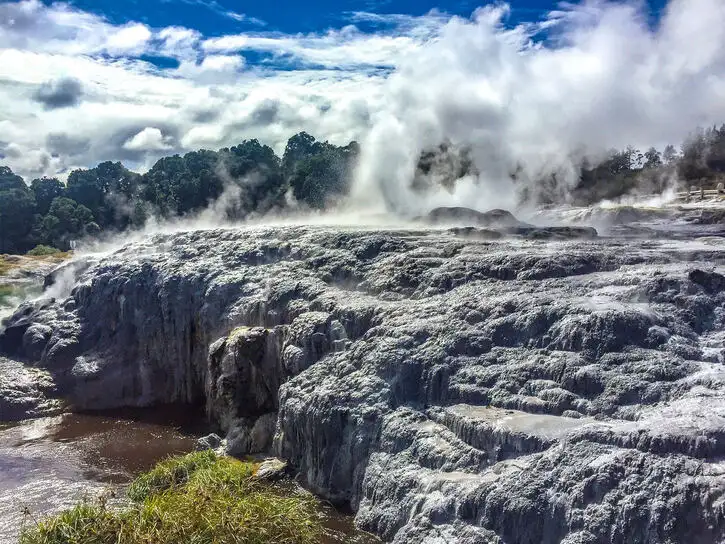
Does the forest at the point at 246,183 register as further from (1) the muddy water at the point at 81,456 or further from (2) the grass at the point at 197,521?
(2) the grass at the point at 197,521

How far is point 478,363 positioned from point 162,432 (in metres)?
9.54

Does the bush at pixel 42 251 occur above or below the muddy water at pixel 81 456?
above

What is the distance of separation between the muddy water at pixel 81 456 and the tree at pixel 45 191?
40770 millimetres

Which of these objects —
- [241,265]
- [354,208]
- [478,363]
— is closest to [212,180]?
[354,208]

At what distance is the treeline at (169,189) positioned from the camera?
3812 centimetres

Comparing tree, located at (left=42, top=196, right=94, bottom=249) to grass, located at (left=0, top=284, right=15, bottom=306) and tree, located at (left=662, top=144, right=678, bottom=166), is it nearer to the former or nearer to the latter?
grass, located at (left=0, top=284, right=15, bottom=306)

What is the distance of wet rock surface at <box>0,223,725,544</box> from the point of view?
8062mm

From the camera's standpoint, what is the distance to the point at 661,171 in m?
32.3

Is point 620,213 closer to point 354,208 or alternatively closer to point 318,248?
point 318,248

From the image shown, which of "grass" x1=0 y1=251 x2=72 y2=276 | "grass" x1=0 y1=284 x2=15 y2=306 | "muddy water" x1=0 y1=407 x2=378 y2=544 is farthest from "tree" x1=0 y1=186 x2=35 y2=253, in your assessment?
"muddy water" x1=0 y1=407 x2=378 y2=544

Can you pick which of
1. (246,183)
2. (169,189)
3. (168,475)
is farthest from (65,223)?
(168,475)

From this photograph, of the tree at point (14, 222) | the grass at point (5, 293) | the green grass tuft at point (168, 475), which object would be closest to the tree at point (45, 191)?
the tree at point (14, 222)

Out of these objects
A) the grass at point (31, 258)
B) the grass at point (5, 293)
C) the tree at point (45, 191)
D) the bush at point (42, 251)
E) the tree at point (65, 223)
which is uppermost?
the tree at point (45, 191)

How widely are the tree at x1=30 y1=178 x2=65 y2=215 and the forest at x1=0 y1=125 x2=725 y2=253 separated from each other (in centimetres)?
8
